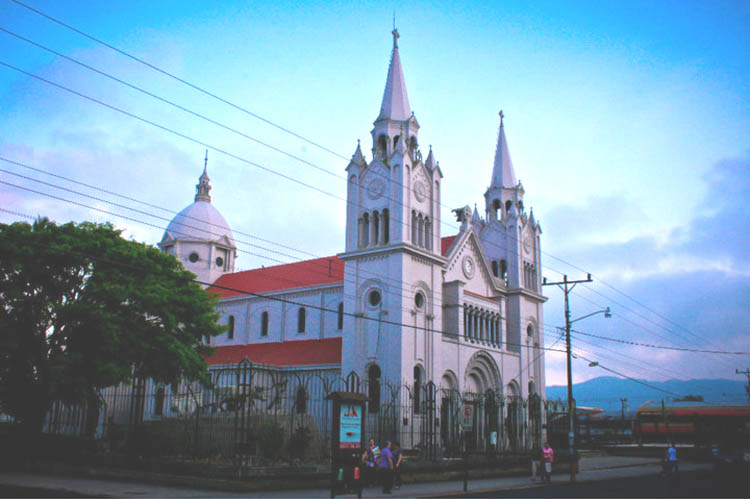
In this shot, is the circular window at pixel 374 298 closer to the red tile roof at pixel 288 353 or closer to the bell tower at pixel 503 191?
the red tile roof at pixel 288 353

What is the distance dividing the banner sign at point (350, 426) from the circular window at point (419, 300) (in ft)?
72.4

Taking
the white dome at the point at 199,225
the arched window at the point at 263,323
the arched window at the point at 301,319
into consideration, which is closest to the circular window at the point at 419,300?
the arched window at the point at 301,319

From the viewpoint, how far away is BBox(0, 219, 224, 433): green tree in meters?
27.7

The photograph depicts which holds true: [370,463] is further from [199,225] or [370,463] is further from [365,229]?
[199,225]

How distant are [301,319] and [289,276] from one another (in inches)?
203

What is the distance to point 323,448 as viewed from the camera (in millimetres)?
27391

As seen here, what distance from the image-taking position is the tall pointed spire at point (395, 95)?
1818 inches

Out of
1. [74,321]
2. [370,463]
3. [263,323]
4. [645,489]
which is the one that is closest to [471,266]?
[263,323]

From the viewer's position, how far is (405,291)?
4150 centimetres

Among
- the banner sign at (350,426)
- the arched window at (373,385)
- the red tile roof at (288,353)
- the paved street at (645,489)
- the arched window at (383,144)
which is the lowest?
the paved street at (645,489)

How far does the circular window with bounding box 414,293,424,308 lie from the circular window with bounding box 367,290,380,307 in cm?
253

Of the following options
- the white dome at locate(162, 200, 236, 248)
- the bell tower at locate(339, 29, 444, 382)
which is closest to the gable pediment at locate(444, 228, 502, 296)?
the bell tower at locate(339, 29, 444, 382)

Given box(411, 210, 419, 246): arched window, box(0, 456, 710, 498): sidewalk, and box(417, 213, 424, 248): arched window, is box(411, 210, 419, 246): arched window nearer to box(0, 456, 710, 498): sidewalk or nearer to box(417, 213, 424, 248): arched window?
box(417, 213, 424, 248): arched window

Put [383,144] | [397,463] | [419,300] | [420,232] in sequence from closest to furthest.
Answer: [397,463] < [419,300] < [420,232] < [383,144]
